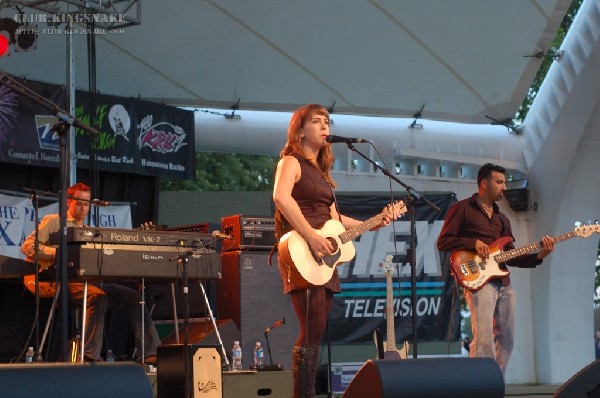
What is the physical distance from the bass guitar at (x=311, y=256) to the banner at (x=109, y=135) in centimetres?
514

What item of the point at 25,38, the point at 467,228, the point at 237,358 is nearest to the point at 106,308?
the point at 237,358

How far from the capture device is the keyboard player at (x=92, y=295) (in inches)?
325

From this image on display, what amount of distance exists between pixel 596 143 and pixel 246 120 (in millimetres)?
4146

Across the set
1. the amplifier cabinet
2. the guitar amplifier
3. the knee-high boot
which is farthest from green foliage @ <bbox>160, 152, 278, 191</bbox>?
the knee-high boot

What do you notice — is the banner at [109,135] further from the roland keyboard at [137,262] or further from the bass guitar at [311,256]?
the bass guitar at [311,256]

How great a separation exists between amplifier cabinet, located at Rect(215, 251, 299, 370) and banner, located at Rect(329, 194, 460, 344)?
9.98ft

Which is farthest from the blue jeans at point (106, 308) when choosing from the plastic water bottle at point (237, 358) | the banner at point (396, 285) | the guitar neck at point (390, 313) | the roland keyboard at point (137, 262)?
the banner at point (396, 285)

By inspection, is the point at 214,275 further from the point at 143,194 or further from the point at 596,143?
the point at 596,143

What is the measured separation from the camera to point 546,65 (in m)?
24.7

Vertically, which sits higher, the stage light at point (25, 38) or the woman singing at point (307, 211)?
the stage light at point (25, 38)

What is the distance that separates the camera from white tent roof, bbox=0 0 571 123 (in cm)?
1129

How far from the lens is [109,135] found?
11648 mm

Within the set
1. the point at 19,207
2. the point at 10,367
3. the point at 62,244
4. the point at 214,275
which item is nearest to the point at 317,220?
the point at 62,244

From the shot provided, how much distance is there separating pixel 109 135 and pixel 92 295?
3557 millimetres
